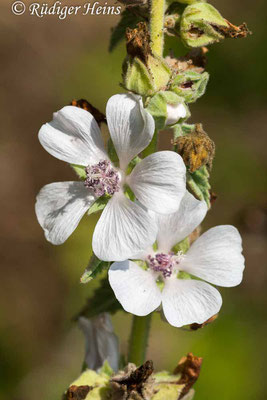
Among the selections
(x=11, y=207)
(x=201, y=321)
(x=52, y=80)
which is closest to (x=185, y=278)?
(x=201, y=321)

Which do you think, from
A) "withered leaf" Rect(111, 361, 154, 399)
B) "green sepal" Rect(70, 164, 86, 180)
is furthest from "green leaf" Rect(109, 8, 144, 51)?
"withered leaf" Rect(111, 361, 154, 399)

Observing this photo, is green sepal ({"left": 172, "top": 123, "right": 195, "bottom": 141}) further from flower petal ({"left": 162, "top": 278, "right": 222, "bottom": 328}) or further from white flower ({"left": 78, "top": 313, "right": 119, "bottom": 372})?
white flower ({"left": 78, "top": 313, "right": 119, "bottom": 372})

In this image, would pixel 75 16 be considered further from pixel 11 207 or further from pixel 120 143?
pixel 120 143

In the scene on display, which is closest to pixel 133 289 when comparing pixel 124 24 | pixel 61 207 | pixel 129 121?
pixel 61 207

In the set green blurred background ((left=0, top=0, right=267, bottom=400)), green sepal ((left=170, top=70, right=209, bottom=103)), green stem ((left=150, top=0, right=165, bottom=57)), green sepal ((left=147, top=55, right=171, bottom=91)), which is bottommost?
green blurred background ((left=0, top=0, right=267, bottom=400))

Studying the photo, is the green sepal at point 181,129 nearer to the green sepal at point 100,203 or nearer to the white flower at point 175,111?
the white flower at point 175,111

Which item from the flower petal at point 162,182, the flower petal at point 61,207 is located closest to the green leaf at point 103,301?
the flower petal at point 61,207

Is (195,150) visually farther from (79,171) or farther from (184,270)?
(184,270)
